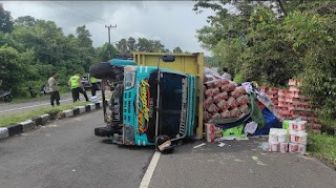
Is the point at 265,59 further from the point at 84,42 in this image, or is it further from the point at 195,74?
the point at 84,42

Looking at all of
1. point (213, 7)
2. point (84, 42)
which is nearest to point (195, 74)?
point (213, 7)

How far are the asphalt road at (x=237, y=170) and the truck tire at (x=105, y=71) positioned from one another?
2.12 m

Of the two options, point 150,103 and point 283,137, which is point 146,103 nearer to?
point 150,103

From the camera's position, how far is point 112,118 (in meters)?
Result: 10.8

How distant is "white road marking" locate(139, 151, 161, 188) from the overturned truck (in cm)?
34

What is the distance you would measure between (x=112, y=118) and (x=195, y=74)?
7.27 feet

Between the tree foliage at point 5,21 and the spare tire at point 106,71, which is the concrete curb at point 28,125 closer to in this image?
the spare tire at point 106,71

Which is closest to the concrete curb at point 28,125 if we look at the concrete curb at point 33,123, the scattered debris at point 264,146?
the concrete curb at point 33,123

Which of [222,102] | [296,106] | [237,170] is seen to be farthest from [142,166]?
[296,106]

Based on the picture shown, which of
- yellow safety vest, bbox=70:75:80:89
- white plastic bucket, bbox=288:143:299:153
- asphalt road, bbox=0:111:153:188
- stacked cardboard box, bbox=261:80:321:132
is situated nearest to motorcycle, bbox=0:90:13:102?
yellow safety vest, bbox=70:75:80:89

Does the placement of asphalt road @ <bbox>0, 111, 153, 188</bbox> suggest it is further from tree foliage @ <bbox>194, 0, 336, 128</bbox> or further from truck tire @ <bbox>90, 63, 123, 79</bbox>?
tree foliage @ <bbox>194, 0, 336, 128</bbox>

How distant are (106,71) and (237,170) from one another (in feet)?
12.9

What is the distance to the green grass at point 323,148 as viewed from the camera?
9192mm

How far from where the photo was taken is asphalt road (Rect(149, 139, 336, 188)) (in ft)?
23.5
